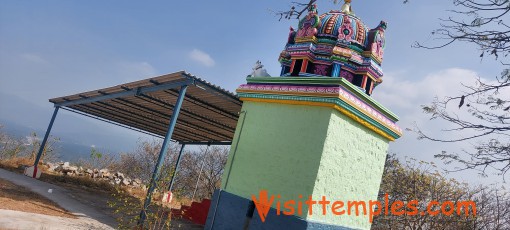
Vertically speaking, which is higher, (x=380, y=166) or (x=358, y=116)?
(x=358, y=116)

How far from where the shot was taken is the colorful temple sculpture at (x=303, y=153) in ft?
23.8

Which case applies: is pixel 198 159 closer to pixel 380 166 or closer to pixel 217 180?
pixel 217 180

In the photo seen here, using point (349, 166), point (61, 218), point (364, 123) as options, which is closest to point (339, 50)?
point (364, 123)

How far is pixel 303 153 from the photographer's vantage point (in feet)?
24.4

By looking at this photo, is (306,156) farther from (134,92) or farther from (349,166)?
(134,92)

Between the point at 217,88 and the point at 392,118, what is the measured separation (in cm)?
485

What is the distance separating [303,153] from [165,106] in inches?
269

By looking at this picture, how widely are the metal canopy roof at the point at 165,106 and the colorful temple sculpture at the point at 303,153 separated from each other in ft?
4.53

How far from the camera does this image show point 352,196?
8.19m

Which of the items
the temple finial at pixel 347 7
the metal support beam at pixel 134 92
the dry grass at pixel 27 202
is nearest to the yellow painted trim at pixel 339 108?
the metal support beam at pixel 134 92

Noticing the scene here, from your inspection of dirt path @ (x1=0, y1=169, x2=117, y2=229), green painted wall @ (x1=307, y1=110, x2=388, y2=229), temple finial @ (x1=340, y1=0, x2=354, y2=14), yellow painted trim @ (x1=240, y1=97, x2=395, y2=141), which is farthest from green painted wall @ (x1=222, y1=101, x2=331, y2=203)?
temple finial @ (x1=340, y1=0, x2=354, y2=14)

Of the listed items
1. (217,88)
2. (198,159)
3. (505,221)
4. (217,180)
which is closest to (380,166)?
(217,88)

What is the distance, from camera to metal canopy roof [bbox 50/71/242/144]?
31.6 feet

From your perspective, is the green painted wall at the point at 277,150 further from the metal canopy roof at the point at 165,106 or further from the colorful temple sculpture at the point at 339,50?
the colorful temple sculpture at the point at 339,50
